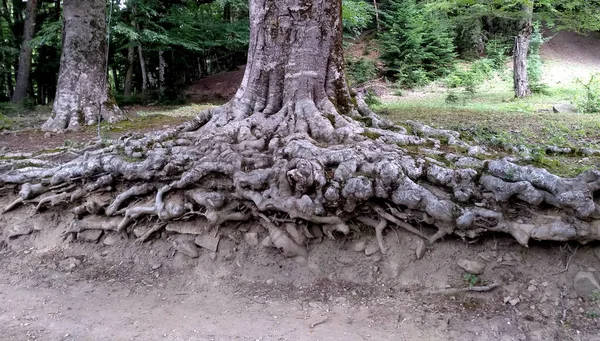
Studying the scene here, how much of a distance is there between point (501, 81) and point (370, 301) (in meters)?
17.8

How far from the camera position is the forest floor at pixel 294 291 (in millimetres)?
3133

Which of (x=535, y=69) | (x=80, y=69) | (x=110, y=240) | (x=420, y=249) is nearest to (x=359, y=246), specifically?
(x=420, y=249)

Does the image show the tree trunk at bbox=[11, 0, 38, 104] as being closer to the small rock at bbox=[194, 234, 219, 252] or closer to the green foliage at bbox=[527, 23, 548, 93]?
the small rock at bbox=[194, 234, 219, 252]

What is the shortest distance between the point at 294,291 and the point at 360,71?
17.3 metres

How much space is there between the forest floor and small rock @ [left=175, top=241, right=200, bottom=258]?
0.05 metres

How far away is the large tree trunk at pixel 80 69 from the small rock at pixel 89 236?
442 centimetres

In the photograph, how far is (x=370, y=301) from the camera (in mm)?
3492

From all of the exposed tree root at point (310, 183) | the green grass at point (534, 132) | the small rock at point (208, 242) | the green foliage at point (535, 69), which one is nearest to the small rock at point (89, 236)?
the exposed tree root at point (310, 183)

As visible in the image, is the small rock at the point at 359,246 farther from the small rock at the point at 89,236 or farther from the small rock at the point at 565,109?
the small rock at the point at 565,109

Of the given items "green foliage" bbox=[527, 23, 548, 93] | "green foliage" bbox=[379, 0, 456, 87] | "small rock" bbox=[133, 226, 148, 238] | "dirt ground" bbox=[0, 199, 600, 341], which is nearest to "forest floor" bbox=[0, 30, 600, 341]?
"dirt ground" bbox=[0, 199, 600, 341]

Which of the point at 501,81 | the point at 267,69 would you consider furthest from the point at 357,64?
the point at 267,69

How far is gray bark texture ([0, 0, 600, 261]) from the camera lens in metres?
3.42

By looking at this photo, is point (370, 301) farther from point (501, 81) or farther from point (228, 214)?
point (501, 81)

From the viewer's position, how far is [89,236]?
4.61 meters
